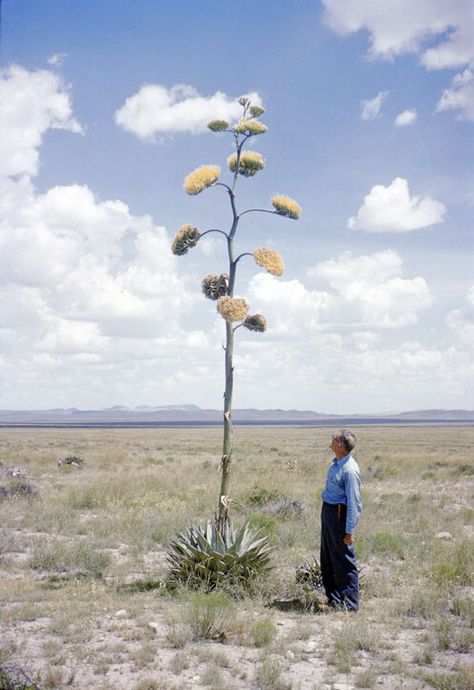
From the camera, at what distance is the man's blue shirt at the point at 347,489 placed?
257 inches

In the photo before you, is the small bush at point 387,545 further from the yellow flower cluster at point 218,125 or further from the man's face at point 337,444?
the yellow flower cluster at point 218,125

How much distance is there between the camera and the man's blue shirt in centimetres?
653

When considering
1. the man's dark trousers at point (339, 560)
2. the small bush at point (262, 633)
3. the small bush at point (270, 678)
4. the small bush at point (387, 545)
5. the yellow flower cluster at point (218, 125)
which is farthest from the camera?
the small bush at point (387, 545)

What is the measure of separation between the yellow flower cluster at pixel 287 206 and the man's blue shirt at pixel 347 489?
2.87 meters

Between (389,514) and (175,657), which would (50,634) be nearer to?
(175,657)

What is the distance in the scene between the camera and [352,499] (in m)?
6.55

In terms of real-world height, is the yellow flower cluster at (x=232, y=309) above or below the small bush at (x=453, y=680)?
above

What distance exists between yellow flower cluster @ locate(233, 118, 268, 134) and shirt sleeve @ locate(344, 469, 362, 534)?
420 cm

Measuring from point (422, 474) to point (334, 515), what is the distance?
17.8 metres

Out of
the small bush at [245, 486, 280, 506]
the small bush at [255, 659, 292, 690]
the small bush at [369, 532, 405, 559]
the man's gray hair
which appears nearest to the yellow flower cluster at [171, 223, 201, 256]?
the man's gray hair

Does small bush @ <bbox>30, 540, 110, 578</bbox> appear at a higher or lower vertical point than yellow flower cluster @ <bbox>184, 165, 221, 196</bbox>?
lower

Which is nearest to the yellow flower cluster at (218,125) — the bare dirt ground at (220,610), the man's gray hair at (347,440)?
the man's gray hair at (347,440)

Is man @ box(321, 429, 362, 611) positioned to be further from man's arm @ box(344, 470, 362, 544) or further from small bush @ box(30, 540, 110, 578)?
small bush @ box(30, 540, 110, 578)

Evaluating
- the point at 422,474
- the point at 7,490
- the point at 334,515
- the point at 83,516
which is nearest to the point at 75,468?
the point at 7,490
